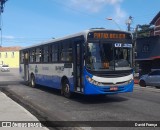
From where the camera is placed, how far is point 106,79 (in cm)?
1519

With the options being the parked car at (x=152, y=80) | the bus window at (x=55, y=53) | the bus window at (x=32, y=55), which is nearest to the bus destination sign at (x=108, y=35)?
the bus window at (x=55, y=53)

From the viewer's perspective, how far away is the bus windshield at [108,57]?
15.1 meters

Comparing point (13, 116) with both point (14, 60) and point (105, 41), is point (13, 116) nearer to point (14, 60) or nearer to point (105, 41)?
point (105, 41)

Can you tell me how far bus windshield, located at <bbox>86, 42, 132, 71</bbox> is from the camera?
15.1 meters

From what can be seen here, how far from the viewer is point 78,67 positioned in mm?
15938

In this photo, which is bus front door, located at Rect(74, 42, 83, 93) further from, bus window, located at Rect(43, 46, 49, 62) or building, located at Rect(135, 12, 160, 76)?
building, located at Rect(135, 12, 160, 76)

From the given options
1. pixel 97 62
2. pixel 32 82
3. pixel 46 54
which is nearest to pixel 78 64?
pixel 97 62

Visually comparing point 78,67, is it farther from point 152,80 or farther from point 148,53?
point 148,53

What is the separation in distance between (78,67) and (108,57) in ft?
4.93

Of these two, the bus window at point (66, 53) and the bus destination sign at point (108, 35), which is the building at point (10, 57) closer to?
the bus window at point (66, 53)

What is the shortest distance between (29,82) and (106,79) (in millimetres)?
12038

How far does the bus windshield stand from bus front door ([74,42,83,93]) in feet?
2.60

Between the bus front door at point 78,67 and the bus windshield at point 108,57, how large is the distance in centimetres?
79

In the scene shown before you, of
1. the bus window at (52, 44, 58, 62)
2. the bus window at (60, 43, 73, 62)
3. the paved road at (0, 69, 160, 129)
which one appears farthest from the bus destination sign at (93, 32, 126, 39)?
the bus window at (52, 44, 58, 62)
